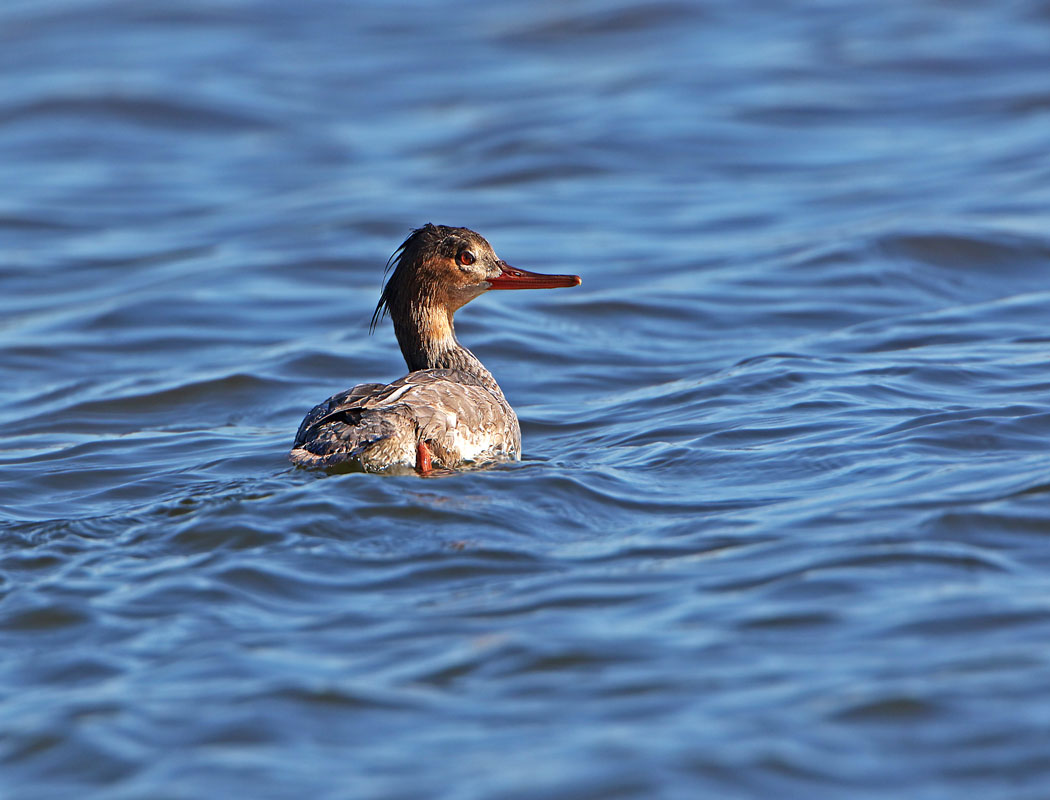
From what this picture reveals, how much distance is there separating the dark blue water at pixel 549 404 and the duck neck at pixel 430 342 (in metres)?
A: 0.63

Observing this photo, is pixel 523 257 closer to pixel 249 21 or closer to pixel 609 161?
pixel 609 161

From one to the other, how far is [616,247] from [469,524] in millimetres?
7058

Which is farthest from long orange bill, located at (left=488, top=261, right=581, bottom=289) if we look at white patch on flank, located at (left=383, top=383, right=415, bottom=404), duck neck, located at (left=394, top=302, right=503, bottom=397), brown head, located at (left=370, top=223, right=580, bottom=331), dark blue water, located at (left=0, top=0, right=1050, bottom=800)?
white patch on flank, located at (left=383, top=383, right=415, bottom=404)

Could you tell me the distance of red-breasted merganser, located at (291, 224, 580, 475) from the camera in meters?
7.38

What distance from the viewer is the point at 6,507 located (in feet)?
25.5

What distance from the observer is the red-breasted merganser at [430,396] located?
7.38 meters

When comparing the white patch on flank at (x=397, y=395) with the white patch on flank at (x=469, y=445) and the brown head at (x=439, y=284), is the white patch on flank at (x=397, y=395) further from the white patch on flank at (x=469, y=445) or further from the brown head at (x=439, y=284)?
the brown head at (x=439, y=284)

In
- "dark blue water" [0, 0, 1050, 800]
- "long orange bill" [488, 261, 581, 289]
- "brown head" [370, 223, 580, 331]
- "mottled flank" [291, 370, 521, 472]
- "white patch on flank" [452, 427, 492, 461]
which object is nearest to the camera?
"dark blue water" [0, 0, 1050, 800]

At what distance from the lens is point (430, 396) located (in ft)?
25.6

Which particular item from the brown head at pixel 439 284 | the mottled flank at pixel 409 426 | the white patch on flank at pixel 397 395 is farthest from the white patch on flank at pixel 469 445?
the brown head at pixel 439 284

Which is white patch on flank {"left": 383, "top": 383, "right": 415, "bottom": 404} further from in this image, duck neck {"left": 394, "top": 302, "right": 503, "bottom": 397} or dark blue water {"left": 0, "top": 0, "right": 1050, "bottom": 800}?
duck neck {"left": 394, "top": 302, "right": 503, "bottom": 397}

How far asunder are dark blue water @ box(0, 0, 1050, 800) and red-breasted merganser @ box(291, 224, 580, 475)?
0.25 m

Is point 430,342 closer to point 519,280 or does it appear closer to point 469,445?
point 519,280

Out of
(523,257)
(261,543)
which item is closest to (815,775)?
(261,543)
